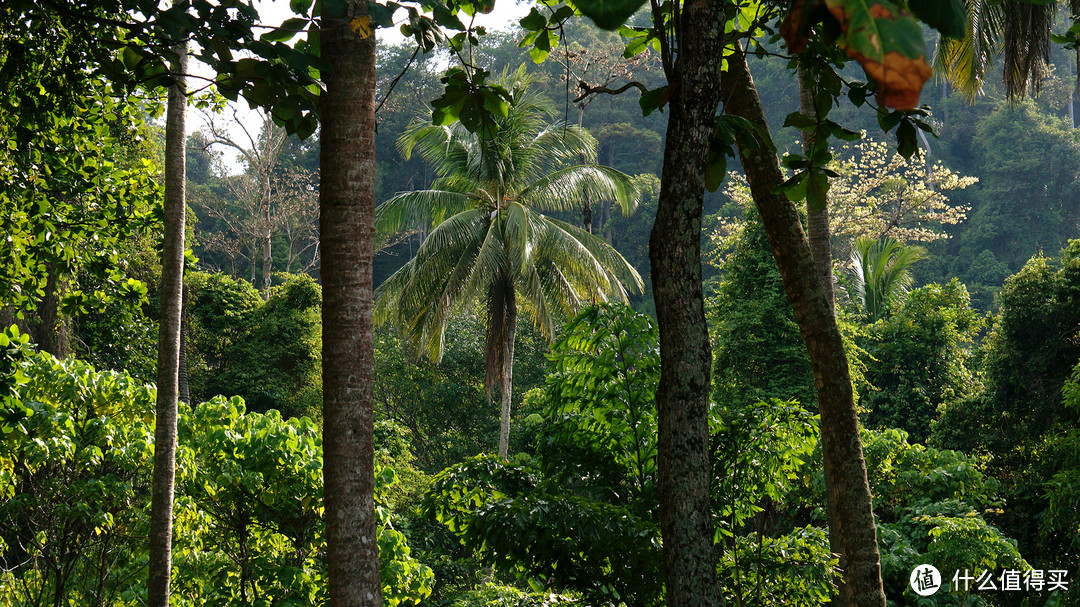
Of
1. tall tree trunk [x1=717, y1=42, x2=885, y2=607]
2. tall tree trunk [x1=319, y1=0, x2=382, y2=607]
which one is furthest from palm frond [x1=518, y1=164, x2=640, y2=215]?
tall tree trunk [x1=319, y1=0, x2=382, y2=607]

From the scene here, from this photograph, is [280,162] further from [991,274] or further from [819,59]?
[819,59]

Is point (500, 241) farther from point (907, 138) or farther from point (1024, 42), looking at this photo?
point (907, 138)

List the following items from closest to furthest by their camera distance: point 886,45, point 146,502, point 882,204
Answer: point 886,45, point 146,502, point 882,204

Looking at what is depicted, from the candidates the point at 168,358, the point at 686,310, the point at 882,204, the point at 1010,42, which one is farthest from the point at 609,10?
the point at 882,204

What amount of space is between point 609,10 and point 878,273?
16548mm

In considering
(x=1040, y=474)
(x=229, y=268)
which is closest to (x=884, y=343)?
(x=1040, y=474)

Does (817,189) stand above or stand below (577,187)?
below

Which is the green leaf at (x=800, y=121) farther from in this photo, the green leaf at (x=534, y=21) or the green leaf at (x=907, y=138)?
Result: the green leaf at (x=534, y=21)

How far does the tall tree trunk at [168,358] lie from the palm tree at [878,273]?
13809mm

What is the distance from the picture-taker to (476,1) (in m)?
2.71

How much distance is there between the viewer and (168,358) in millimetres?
5684

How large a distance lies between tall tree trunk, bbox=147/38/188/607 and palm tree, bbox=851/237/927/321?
1381 centimetres

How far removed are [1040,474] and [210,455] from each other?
874 cm

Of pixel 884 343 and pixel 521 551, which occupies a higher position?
pixel 884 343
